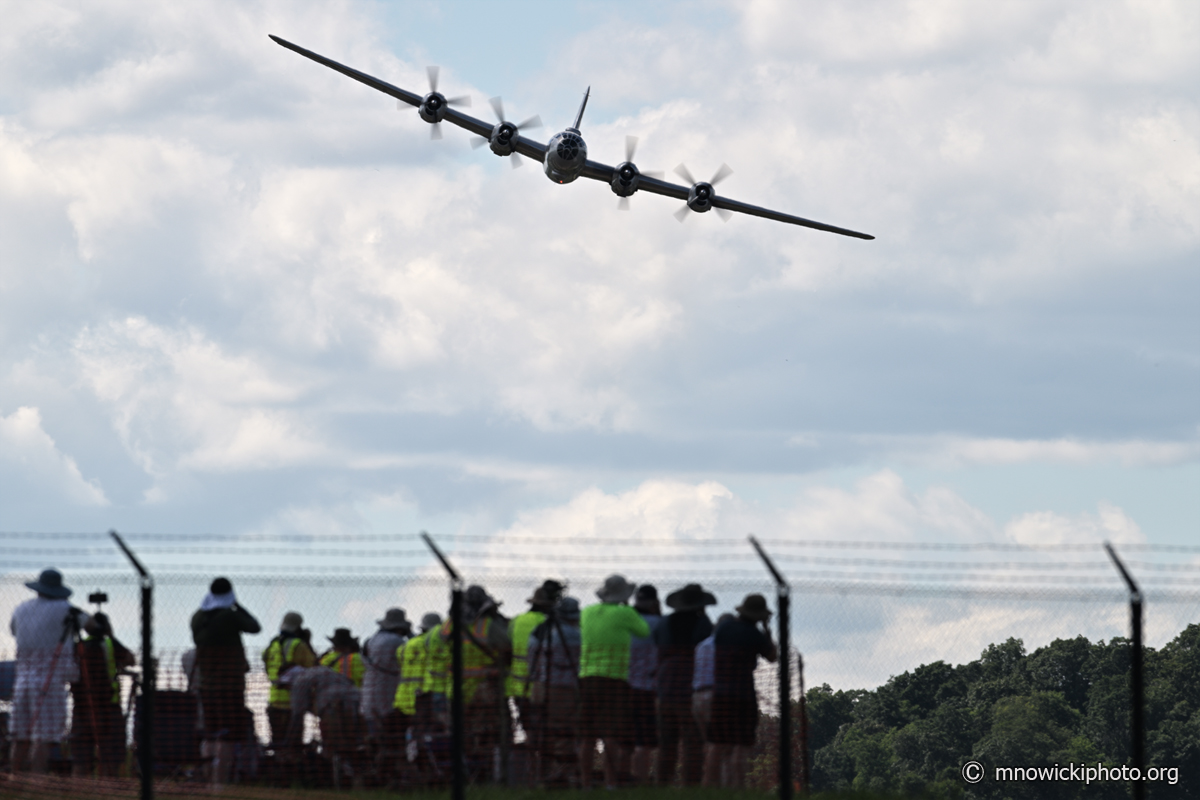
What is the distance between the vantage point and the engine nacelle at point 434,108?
153 ft

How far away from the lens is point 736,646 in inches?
503

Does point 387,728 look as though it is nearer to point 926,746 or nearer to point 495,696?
point 495,696

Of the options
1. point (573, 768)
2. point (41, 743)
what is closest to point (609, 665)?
point (573, 768)

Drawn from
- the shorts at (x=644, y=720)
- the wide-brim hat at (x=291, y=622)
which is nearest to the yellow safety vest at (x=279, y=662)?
the wide-brim hat at (x=291, y=622)

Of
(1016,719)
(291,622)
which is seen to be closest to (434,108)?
(291,622)

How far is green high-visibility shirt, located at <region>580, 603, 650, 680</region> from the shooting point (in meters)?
13.2

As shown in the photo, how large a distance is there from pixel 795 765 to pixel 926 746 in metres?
94.2

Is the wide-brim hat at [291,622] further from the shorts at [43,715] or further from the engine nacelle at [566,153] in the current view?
the engine nacelle at [566,153]

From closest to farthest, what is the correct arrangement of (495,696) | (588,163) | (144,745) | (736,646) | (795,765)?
(144,745) → (736,646) → (495,696) → (795,765) → (588,163)

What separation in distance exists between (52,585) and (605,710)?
5137mm

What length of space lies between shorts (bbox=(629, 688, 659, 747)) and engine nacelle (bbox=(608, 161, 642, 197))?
1304 inches

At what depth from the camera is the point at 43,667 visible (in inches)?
540

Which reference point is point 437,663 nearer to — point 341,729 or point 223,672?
point 341,729

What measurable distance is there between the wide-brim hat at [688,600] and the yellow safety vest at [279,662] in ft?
13.5
